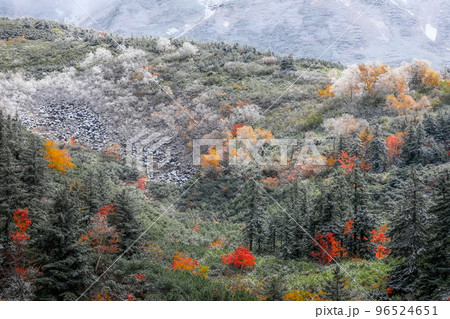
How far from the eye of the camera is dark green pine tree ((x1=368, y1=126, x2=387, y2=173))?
45219 millimetres

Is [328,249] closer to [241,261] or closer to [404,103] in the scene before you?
[241,261]

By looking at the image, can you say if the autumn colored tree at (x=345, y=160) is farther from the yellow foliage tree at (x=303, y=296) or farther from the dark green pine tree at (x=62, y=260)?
the dark green pine tree at (x=62, y=260)

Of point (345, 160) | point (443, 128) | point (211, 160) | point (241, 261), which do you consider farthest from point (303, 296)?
point (443, 128)

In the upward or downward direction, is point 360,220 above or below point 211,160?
above

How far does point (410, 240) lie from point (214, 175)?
37.1m

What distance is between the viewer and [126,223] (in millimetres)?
23297

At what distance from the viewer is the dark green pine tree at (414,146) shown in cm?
4272

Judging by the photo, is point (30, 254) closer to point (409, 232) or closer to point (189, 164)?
point (409, 232)

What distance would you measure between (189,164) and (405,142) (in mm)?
31808

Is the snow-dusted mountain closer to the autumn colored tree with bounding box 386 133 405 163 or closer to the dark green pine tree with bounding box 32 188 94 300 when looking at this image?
the autumn colored tree with bounding box 386 133 405 163

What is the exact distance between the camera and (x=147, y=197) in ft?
148

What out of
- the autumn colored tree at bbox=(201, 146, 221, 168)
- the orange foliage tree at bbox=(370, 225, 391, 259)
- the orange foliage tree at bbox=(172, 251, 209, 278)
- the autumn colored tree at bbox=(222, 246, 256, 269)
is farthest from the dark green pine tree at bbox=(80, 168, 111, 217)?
the autumn colored tree at bbox=(201, 146, 221, 168)

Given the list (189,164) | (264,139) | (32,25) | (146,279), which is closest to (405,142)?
(264,139)

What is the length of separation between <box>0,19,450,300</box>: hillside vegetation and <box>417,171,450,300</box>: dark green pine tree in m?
0.08
